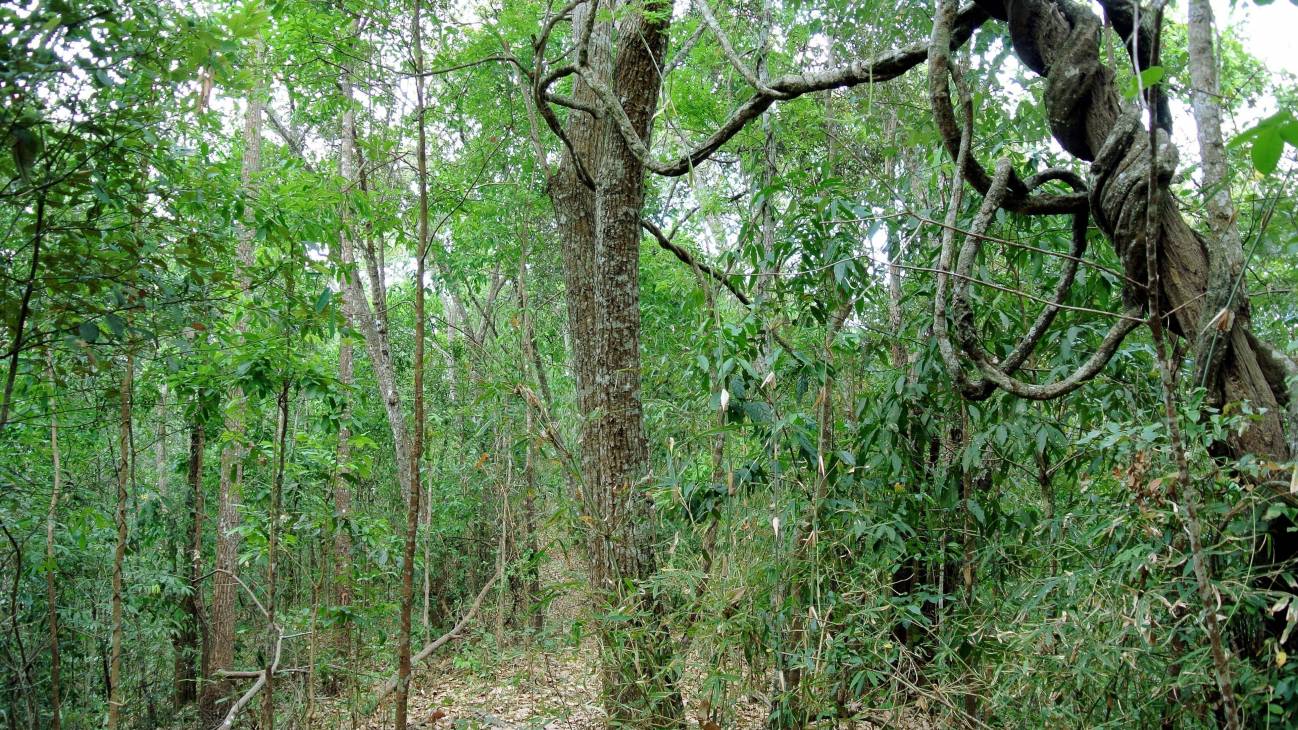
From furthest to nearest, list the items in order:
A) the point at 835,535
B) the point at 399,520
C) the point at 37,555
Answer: the point at 399,520
the point at 37,555
the point at 835,535

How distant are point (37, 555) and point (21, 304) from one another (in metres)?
3.15

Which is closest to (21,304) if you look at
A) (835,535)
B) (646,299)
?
(835,535)

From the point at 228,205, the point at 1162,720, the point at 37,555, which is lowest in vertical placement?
the point at 1162,720

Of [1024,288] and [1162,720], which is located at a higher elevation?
[1024,288]

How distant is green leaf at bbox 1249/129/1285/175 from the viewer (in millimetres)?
748

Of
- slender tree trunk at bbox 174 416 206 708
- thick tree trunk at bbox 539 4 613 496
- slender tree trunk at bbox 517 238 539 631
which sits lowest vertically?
slender tree trunk at bbox 174 416 206 708

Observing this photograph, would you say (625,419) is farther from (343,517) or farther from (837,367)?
(343,517)

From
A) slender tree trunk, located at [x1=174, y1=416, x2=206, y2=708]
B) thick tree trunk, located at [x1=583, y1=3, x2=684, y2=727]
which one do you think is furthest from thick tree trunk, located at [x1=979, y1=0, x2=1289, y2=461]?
slender tree trunk, located at [x1=174, y1=416, x2=206, y2=708]

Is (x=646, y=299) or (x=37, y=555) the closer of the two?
(x=37, y=555)

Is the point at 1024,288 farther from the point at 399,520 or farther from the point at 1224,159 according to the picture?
the point at 399,520

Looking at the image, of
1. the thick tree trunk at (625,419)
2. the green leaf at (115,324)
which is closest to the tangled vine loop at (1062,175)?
the thick tree trunk at (625,419)

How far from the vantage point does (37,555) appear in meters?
4.53

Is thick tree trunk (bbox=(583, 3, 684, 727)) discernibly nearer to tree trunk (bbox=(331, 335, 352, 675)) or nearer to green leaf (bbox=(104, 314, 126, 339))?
tree trunk (bbox=(331, 335, 352, 675))

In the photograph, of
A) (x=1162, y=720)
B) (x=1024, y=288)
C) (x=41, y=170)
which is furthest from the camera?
(x=1024, y=288)
